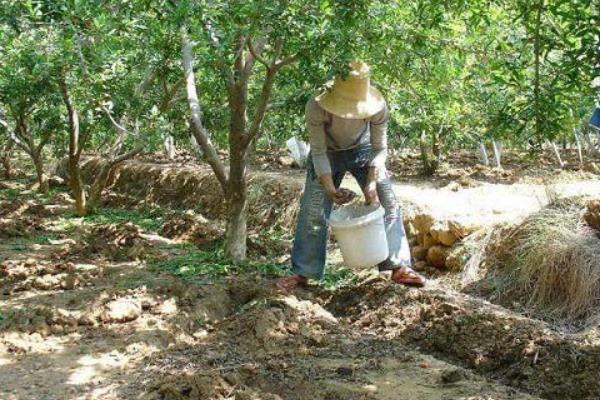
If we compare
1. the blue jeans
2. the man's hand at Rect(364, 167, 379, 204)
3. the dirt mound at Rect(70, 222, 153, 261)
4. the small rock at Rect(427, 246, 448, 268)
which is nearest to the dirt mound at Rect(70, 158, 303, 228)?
the dirt mound at Rect(70, 222, 153, 261)

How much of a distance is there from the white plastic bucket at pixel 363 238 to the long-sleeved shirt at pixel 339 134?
43cm

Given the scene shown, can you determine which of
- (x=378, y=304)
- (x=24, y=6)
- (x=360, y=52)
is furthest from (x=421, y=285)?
(x=24, y=6)

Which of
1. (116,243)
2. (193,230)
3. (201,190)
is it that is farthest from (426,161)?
(116,243)

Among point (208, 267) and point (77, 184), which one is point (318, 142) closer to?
point (208, 267)

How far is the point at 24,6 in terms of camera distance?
381cm

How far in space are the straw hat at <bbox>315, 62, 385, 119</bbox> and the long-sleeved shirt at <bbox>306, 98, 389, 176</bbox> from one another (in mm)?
90

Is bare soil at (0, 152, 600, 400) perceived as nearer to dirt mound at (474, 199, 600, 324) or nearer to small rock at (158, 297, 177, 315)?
small rock at (158, 297, 177, 315)

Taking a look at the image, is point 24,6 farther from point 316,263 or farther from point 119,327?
point 316,263

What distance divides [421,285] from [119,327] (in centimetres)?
202

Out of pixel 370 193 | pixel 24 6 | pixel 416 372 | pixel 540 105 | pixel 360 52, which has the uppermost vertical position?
pixel 24 6

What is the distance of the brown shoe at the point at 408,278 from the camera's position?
4715 millimetres

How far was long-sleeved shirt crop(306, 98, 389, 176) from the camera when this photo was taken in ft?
15.0

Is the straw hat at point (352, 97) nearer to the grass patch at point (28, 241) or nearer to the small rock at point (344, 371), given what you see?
the small rock at point (344, 371)

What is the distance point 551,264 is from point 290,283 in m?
1.77
